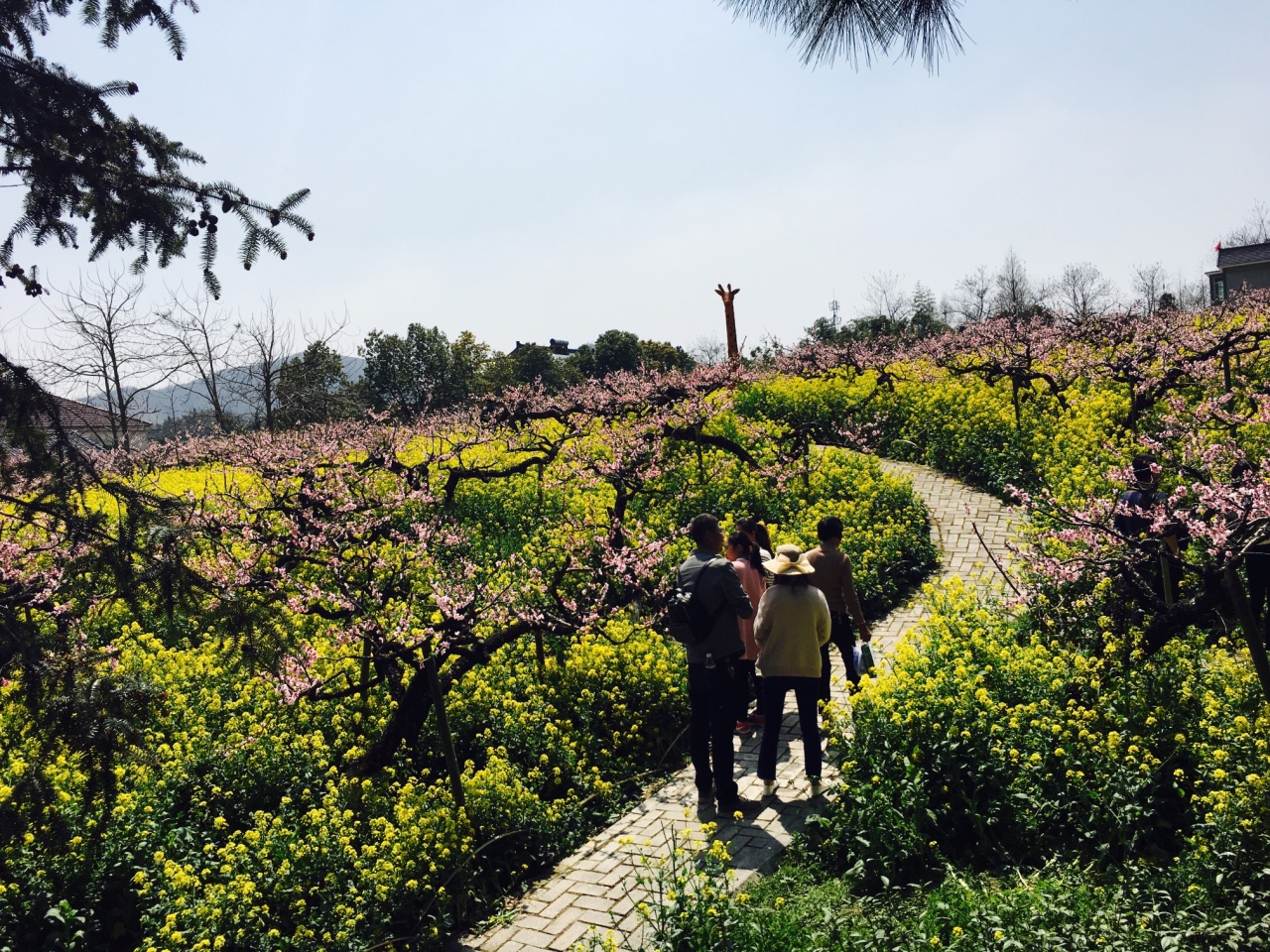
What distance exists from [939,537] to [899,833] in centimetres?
897

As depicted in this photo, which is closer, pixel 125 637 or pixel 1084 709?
pixel 1084 709

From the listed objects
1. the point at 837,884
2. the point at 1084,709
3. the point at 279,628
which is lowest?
the point at 837,884

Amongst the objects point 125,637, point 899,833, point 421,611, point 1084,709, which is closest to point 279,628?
point 899,833

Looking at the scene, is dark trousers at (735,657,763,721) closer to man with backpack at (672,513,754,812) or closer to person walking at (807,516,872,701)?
man with backpack at (672,513,754,812)

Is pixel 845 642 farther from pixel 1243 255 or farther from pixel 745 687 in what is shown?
pixel 1243 255

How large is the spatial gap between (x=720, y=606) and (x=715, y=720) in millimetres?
814

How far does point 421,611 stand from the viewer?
10367 mm

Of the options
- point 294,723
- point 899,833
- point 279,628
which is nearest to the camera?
point 279,628

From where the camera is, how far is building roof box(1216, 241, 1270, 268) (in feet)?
199

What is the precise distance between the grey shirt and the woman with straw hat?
0.84 ft

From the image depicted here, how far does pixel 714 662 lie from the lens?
20.4 ft

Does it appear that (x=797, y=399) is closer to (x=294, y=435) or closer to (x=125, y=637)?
(x=294, y=435)

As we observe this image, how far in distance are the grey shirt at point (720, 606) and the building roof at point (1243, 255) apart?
7026 centimetres

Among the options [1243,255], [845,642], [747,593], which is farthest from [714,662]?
[1243,255]
